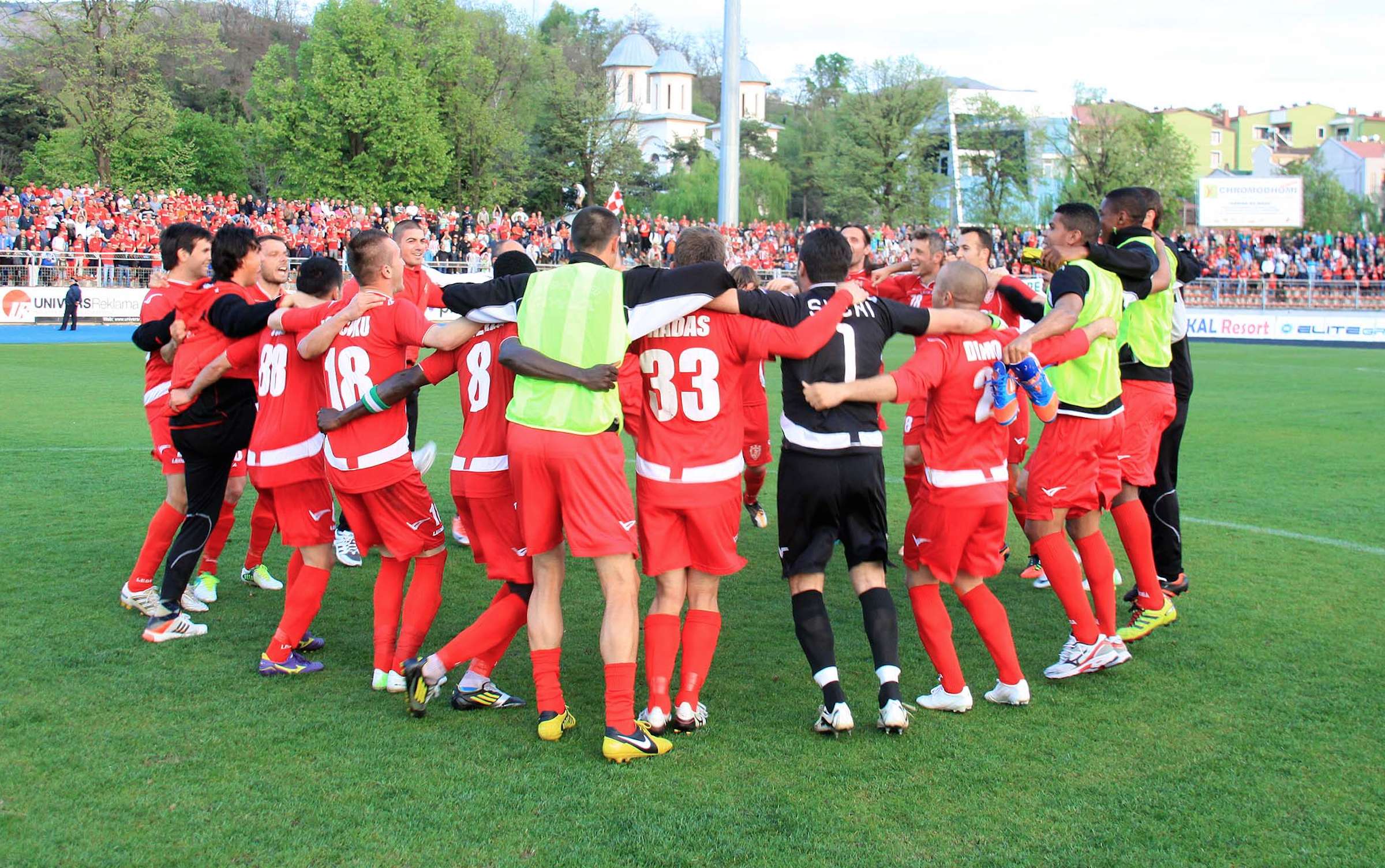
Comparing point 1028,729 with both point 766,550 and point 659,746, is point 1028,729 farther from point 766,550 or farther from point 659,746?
point 766,550

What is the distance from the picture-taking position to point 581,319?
4.69 metres

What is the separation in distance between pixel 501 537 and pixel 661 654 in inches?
38.1

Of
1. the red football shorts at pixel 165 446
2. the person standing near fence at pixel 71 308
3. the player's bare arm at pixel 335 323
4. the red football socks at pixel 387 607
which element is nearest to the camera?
the player's bare arm at pixel 335 323

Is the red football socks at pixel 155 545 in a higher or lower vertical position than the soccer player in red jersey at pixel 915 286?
lower

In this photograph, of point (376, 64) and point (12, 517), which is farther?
point (376, 64)

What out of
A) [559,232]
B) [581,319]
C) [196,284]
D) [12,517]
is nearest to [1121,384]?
[581,319]

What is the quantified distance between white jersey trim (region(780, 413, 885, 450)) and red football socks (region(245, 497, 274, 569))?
11.6ft

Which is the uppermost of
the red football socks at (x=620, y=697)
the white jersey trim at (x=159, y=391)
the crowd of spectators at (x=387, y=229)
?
the crowd of spectators at (x=387, y=229)

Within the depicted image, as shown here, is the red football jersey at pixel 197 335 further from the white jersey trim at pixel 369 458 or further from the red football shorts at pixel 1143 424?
the red football shorts at pixel 1143 424

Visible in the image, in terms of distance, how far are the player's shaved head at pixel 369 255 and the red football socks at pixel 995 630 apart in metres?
3.27

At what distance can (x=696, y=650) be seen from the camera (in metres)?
5.04

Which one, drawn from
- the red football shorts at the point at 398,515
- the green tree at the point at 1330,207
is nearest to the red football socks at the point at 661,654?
the red football shorts at the point at 398,515

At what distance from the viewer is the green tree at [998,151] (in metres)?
69.7

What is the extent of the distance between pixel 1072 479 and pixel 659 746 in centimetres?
271
